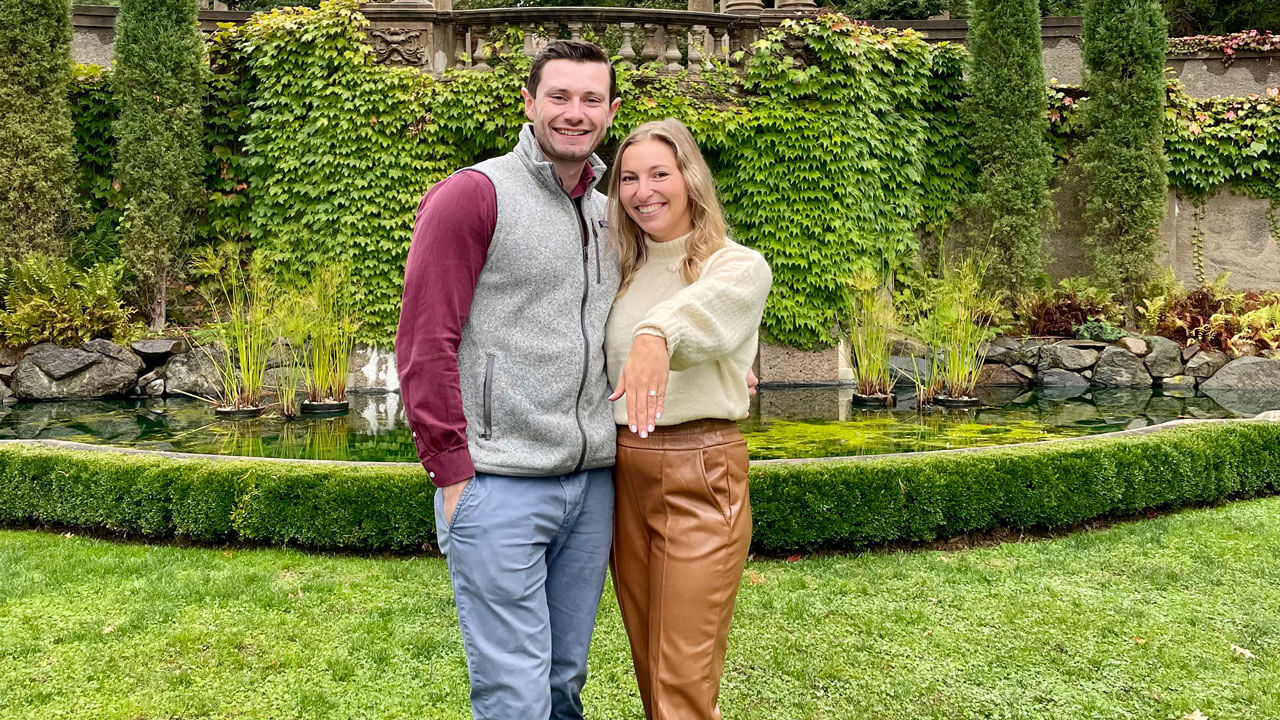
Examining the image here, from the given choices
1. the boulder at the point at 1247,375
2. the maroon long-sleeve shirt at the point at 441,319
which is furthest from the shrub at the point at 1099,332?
the maroon long-sleeve shirt at the point at 441,319

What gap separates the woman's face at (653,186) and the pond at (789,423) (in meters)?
3.63

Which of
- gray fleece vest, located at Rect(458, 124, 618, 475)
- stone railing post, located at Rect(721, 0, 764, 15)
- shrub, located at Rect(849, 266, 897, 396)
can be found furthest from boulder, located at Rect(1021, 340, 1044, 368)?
gray fleece vest, located at Rect(458, 124, 618, 475)

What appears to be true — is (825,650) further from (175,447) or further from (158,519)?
(175,447)

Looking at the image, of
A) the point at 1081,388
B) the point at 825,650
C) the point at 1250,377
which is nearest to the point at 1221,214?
the point at 1250,377

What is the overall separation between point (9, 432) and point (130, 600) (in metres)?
4.31

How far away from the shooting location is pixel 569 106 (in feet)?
6.22

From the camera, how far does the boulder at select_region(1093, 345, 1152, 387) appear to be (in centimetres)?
962

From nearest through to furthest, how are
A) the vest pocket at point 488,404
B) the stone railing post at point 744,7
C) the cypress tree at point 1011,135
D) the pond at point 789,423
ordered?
the vest pocket at point 488,404, the pond at point 789,423, the stone railing post at point 744,7, the cypress tree at point 1011,135

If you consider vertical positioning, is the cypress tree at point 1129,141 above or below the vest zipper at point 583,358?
above

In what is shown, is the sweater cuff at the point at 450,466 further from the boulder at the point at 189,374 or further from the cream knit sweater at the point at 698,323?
the boulder at the point at 189,374

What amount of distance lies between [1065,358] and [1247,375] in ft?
6.01

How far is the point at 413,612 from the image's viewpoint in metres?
3.51

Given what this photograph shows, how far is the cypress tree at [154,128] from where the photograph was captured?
9.90m

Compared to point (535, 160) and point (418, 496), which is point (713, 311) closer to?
point (535, 160)
